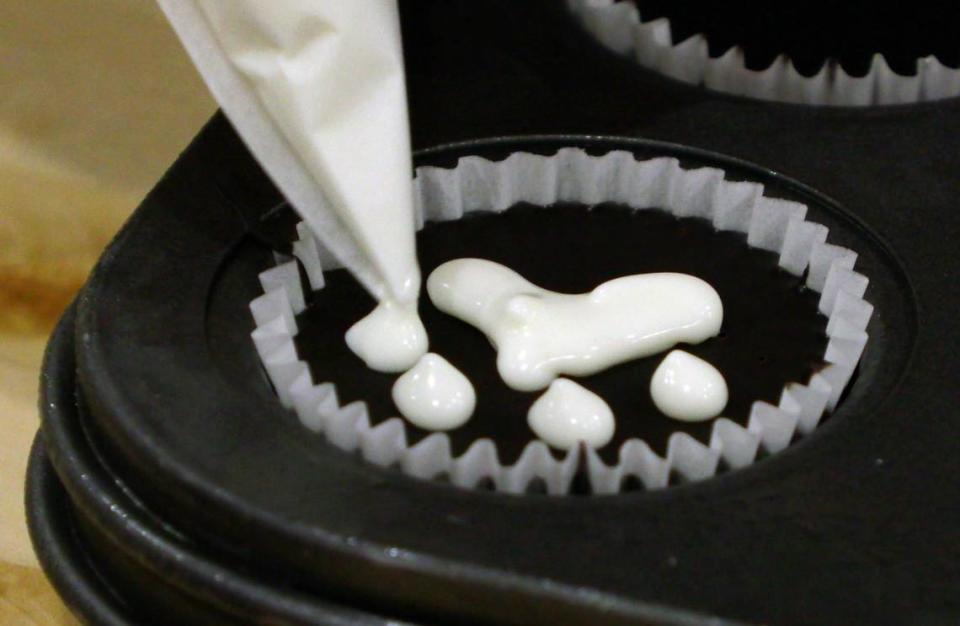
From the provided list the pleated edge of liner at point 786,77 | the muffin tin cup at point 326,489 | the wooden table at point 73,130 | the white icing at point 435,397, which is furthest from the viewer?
the wooden table at point 73,130

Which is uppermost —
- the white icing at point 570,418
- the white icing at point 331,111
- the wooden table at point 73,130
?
the white icing at point 331,111

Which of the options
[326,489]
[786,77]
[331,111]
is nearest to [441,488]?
[326,489]

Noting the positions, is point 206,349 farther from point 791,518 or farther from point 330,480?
point 791,518

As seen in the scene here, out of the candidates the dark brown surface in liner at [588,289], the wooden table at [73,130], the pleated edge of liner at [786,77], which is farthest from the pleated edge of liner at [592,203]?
the wooden table at [73,130]

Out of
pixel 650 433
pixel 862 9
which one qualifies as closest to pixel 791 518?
pixel 650 433

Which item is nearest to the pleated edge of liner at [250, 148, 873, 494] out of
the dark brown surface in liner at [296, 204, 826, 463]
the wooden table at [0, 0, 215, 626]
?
the dark brown surface in liner at [296, 204, 826, 463]

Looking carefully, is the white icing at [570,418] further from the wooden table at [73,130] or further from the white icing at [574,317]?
the wooden table at [73,130]
